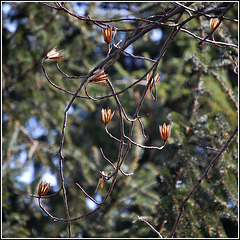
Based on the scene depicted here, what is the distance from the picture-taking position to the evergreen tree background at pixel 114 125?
142cm

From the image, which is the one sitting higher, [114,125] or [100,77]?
[114,125]

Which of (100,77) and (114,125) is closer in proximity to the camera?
(100,77)

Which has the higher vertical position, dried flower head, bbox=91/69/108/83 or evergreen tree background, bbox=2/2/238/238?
evergreen tree background, bbox=2/2/238/238

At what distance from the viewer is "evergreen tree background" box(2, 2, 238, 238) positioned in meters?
1.42

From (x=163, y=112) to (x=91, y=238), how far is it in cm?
135

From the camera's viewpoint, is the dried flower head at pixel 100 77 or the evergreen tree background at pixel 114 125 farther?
the evergreen tree background at pixel 114 125

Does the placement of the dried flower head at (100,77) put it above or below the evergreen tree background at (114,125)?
below

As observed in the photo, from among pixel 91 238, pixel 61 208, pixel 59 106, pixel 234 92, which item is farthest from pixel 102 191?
pixel 61 208

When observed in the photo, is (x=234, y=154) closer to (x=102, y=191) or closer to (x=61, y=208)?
(x=102, y=191)

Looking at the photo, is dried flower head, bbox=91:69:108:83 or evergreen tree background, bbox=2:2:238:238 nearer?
dried flower head, bbox=91:69:108:83

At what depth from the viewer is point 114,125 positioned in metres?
2.98

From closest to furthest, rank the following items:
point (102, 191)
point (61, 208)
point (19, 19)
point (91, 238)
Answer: point (91, 238)
point (102, 191)
point (19, 19)
point (61, 208)

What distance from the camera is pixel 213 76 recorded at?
1597 millimetres

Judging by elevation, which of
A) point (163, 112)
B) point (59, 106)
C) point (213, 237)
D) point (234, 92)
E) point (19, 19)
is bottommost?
point (213, 237)
